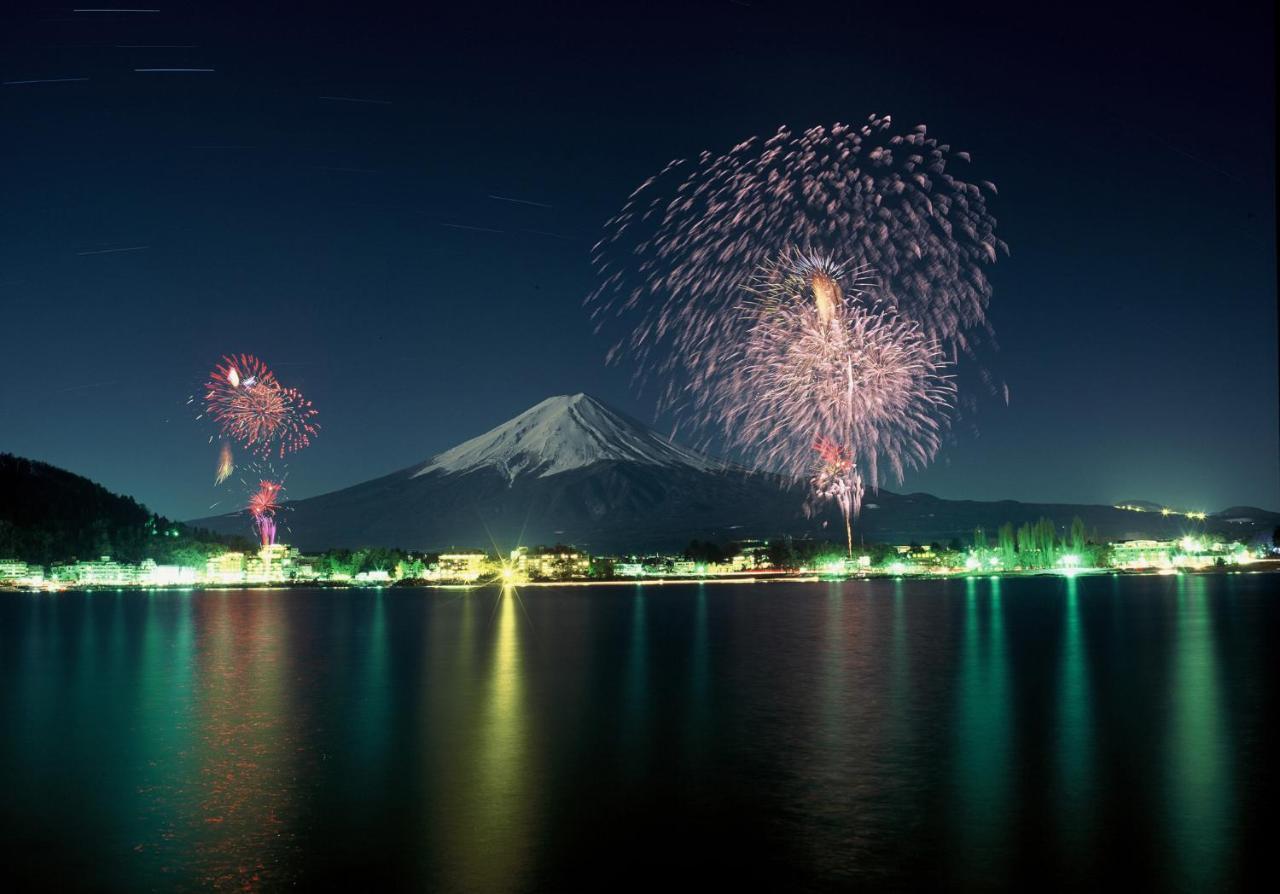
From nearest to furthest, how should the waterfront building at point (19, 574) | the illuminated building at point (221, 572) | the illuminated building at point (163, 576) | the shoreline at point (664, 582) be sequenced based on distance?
the waterfront building at point (19, 574) < the shoreline at point (664, 582) < the illuminated building at point (163, 576) < the illuminated building at point (221, 572)

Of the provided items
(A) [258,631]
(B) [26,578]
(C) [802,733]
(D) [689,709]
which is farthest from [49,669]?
(B) [26,578]

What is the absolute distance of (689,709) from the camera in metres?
32.8

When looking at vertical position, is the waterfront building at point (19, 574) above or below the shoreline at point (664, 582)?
above

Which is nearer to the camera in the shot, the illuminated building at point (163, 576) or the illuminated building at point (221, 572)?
the illuminated building at point (163, 576)

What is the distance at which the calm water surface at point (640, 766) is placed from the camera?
16203 mm

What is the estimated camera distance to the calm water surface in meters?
16.2

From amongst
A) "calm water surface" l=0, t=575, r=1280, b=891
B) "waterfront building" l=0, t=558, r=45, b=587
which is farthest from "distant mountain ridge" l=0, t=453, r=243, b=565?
"calm water surface" l=0, t=575, r=1280, b=891

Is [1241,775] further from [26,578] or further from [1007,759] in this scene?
[26,578]

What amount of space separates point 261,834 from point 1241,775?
17084 mm

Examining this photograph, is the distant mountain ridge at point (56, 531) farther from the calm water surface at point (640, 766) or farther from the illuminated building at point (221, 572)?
the calm water surface at point (640, 766)

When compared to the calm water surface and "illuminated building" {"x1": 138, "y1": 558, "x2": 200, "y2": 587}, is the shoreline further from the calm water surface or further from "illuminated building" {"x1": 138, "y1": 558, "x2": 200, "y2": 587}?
the calm water surface

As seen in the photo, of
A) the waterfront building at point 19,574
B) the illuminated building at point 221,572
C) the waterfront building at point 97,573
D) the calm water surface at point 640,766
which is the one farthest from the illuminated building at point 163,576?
the calm water surface at point 640,766

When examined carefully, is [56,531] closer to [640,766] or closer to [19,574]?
[19,574]

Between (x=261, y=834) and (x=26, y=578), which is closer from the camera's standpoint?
(x=261, y=834)
